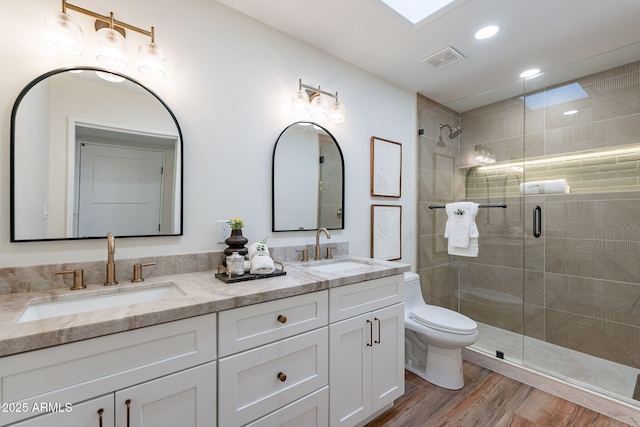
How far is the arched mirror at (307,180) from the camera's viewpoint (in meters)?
1.83

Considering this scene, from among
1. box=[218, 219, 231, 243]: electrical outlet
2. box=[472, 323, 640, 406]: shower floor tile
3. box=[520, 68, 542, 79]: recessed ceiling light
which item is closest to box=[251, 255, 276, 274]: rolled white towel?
box=[218, 219, 231, 243]: electrical outlet

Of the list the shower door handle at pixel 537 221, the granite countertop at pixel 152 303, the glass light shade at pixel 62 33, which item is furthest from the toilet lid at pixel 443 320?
the glass light shade at pixel 62 33

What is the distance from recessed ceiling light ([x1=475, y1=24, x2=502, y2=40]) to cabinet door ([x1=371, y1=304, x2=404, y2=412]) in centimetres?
184

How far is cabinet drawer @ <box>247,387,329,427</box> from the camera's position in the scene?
3.80 ft

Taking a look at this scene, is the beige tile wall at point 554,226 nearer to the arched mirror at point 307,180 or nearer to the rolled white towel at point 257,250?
the arched mirror at point 307,180

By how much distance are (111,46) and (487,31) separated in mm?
2128

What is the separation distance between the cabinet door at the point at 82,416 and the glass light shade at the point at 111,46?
1.30 m

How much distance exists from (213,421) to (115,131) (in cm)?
131

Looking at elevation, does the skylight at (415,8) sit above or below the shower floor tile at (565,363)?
above

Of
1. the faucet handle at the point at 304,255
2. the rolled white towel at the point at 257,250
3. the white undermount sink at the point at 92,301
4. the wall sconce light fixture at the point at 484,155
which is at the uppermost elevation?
the wall sconce light fixture at the point at 484,155

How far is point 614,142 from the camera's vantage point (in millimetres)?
2221

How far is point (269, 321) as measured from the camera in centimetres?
116

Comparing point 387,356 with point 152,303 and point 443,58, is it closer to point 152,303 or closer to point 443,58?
point 152,303

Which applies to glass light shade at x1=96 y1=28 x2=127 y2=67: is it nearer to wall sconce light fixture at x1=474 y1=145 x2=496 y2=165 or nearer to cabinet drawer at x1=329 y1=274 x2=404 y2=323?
cabinet drawer at x1=329 y1=274 x2=404 y2=323
